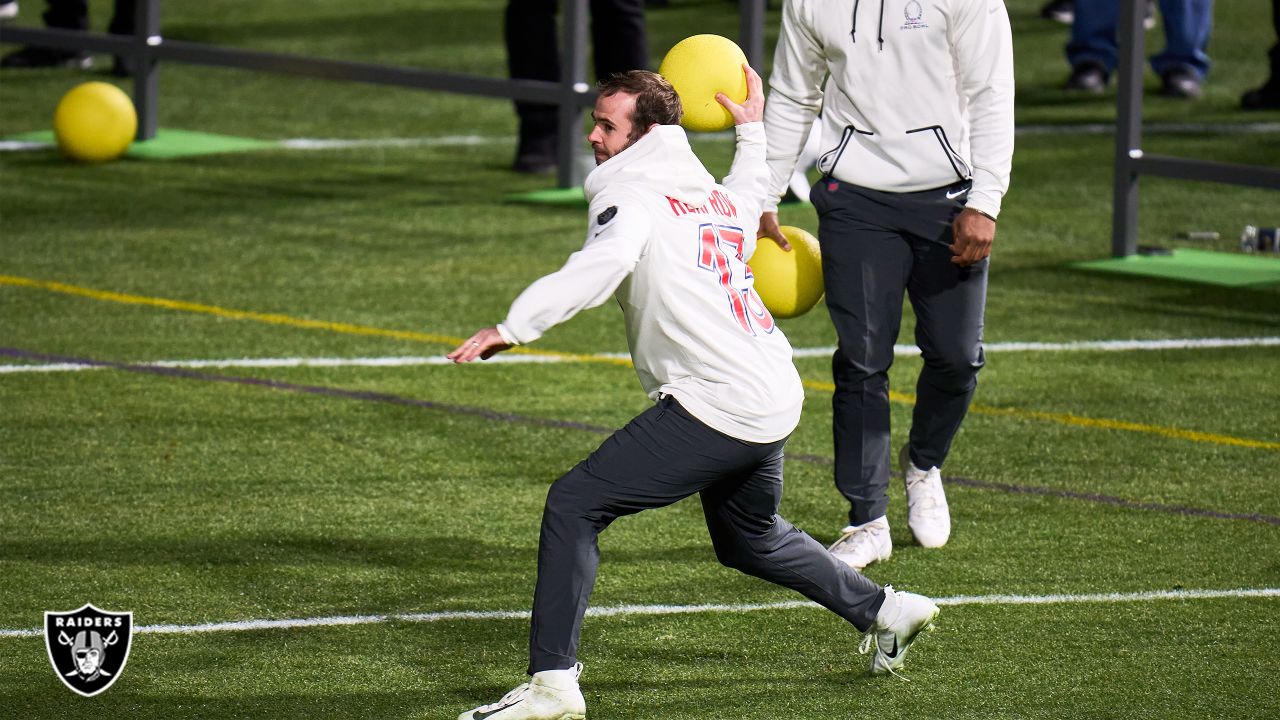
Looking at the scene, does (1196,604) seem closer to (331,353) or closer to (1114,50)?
(331,353)

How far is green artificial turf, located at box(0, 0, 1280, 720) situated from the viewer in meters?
5.68

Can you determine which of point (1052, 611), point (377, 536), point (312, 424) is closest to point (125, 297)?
point (312, 424)

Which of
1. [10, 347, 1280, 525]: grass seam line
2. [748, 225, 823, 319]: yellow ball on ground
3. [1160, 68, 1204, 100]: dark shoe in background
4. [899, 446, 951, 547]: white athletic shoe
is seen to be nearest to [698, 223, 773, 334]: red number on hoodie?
[748, 225, 823, 319]: yellow ball on ground

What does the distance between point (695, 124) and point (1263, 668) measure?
2.23 meters

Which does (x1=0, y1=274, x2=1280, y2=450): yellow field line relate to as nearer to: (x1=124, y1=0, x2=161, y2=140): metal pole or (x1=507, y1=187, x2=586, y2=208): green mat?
(x1=507, y1=187, x2=586, y2=208): green mat

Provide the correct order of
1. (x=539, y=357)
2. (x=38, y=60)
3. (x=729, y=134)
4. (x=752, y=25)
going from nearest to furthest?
(x=539, y=357)
(x=752, y=25)
(x=729, y=134)
(x=38, y=60)

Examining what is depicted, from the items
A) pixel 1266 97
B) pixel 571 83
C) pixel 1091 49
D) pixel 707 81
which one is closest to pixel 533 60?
pixel 571 83

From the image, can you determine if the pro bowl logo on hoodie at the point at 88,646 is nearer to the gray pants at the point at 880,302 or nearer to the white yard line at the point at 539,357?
the gray pants at the point at 880,302

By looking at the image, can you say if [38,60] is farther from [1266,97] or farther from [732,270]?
[732,270]

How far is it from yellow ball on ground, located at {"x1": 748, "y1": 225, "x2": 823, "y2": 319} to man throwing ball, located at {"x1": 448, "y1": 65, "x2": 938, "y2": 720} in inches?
45.9

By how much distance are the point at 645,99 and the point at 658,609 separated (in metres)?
1.72

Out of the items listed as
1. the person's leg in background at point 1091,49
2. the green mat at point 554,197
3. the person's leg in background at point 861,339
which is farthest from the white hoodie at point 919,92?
the person's leg in background at point 1091,49

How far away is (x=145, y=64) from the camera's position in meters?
14.7

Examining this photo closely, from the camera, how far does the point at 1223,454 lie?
7.96 meters
